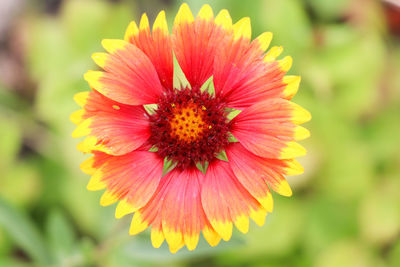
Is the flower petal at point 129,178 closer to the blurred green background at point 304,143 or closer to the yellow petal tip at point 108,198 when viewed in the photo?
the yellow petal tip at point 108,198

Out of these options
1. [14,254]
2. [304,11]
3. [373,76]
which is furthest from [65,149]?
[373,76]

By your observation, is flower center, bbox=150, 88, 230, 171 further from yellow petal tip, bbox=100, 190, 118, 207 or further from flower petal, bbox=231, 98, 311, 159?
yellow petal tip, bbox=100, 190, 118, 207

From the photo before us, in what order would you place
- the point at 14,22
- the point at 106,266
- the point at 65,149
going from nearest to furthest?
the point at 106,266 → the point at 65,149 → the point at 14,22

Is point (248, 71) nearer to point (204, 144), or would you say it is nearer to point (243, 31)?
point (243, 31)

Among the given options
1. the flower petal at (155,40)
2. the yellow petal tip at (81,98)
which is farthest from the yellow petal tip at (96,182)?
the flower petal at (155,40)

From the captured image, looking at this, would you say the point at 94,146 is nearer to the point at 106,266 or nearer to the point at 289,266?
the point at 106,266

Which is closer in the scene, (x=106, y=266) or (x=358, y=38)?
(x=106, y=266)
